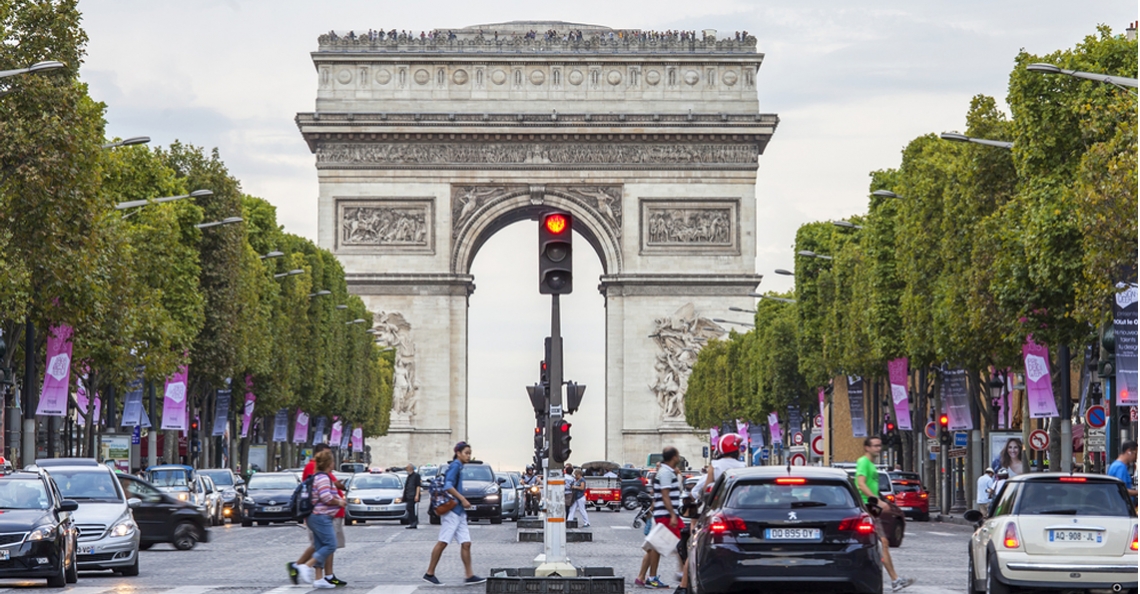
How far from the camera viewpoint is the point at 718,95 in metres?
99.9

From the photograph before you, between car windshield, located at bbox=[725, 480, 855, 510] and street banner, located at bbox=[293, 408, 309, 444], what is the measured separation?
66191mm

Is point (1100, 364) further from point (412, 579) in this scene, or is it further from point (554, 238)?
point (554, 238)

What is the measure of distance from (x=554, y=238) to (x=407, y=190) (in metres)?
78.7

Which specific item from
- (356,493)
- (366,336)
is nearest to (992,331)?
(356,493)

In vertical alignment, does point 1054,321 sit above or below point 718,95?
below

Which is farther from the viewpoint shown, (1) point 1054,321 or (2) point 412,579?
(1) point 1054,321

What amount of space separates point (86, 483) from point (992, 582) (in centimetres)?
1483

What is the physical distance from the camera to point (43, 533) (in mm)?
24688

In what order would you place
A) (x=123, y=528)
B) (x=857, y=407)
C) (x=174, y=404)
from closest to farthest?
(x=123, y=528) < (x=174, y=404) < (x=857, y=407)

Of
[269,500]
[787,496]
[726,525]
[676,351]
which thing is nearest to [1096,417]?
[269,500]

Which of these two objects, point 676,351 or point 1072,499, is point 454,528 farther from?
point 676,351

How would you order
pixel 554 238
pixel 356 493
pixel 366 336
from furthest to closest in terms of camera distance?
pixel 366 336 < pixel 356 493 < pixel 554 238

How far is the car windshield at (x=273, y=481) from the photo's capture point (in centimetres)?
5345

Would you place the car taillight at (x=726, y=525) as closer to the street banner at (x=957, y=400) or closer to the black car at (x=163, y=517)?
the black car at (x=163, y=517)
